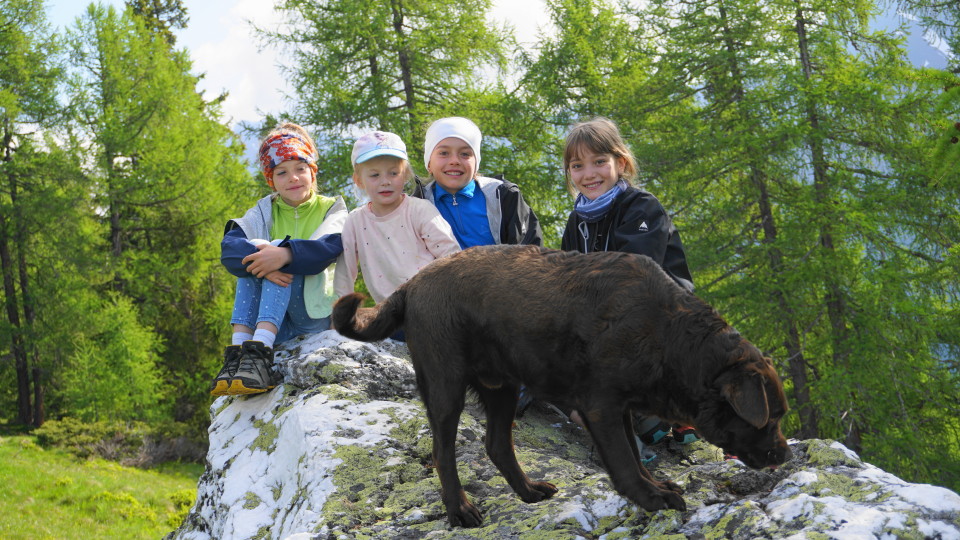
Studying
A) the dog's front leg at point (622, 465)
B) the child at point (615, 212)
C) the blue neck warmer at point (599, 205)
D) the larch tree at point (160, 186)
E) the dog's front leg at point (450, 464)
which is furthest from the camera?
the larch tree at point (160, 186)

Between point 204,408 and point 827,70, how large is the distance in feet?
71.6

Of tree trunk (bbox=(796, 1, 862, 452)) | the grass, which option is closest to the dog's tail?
tree trunk (bbox=(796, 1, 862, 452))

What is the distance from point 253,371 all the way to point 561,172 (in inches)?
526

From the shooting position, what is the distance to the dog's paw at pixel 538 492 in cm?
360

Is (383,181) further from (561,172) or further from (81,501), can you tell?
(81,501)

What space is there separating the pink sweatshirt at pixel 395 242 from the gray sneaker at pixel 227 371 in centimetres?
81

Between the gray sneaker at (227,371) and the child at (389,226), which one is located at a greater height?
the child at (389,226)

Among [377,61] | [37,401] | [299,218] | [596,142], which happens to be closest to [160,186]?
[37,401]

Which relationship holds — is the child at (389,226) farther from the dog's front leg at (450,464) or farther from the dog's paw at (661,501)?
the dog's paw at (661,501)

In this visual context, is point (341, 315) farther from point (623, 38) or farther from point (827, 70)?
point (623, 38)

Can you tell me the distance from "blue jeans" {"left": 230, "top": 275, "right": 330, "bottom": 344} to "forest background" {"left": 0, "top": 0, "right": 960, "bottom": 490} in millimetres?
3978

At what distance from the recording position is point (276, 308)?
5266mm

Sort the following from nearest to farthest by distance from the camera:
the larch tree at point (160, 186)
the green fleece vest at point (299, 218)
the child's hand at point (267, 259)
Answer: the child's hand at point (267, 259) < the green fleece vest at point (299, 218) < the larch tree at point (160, 186)

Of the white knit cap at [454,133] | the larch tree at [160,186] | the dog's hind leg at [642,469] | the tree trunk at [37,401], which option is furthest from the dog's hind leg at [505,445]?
the tree trunk at [37,401]
